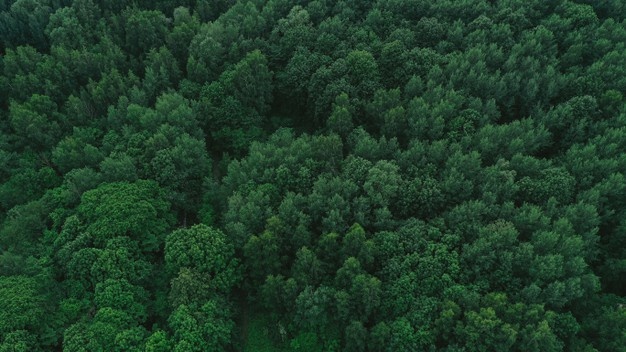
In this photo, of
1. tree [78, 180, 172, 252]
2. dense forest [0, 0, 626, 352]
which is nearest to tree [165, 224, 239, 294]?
dense forest [0, 0, 626, 352]

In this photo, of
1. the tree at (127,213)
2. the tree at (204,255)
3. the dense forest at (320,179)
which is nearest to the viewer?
the dense forest at (320,179)

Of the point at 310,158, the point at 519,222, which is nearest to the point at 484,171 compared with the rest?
the point at 519,222

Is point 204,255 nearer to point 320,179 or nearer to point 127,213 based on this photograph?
point 127,213

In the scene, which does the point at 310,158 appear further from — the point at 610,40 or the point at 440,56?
the point at 610,40

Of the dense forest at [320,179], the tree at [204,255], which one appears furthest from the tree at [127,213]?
the tree at [204,255]

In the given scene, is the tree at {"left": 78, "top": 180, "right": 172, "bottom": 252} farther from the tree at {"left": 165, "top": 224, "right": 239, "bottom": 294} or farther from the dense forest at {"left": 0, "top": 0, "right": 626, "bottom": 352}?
the tree at {"left": 165, "top": 224, "right": 239, "bottom": 294}

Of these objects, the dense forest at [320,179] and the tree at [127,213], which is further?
the tree at [127,213]

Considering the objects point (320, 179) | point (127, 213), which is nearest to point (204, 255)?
point (127, 213)

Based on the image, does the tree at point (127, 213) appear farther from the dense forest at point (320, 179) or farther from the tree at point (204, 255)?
the tree at point (204, 255)

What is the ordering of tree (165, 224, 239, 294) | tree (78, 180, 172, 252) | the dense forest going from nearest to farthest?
the dense forest
tree (165, 224, 239, 294)
tree (78, 180, 172, 252)
